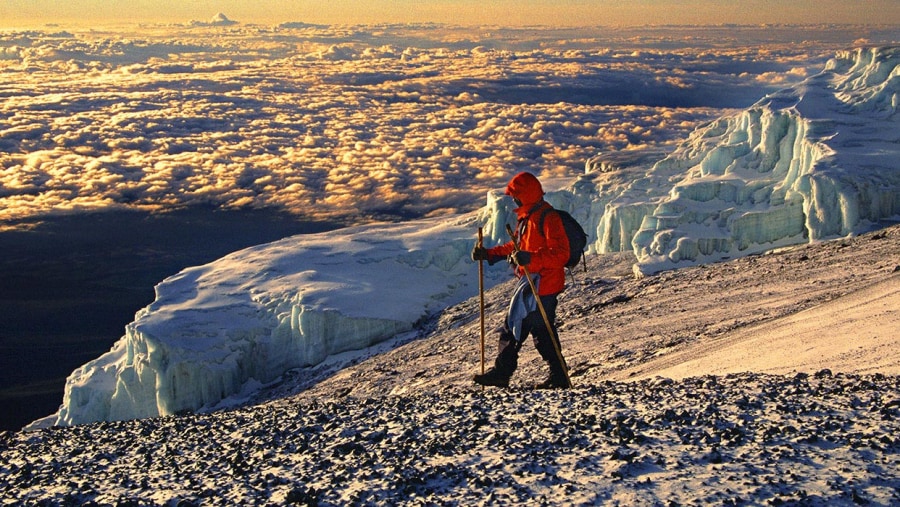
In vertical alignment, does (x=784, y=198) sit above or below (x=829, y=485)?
below

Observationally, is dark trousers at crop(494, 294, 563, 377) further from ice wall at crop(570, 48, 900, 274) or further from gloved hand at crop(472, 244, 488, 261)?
ice wall at crop(570, 48, 900, 274)

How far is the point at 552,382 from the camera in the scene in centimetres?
1139

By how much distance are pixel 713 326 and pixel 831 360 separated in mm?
11134

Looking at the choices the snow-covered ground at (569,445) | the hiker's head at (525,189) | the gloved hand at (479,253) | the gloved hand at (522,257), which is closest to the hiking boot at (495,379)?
the snow-covered ground at (569,445)

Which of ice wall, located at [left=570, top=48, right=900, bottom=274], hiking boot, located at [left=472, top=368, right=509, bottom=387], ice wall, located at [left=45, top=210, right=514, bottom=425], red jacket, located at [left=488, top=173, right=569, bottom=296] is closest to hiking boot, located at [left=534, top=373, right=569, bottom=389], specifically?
hiking boot, located at [left=472, top=368, right=509, bottom=387]

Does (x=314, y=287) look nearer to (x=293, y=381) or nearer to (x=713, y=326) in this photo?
(x=293, y=381)

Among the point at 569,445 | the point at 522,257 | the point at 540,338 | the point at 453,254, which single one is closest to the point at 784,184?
the point at 453,254

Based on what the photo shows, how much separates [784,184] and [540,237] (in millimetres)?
37836

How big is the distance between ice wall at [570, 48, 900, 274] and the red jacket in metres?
30.3

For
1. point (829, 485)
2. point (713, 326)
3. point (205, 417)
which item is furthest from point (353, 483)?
point (713, 326)

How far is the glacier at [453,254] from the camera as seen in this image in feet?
136

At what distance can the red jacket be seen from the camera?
1088cm

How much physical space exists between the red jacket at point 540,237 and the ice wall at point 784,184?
99.3ft

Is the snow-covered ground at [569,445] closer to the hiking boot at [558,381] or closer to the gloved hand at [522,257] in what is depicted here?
the hiking boot at [558,381]
